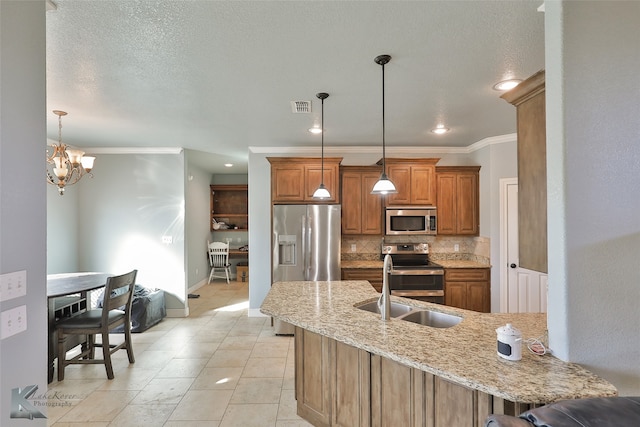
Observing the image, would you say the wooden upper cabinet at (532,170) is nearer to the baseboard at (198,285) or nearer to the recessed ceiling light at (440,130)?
the recessed ceiling light at (440,130)

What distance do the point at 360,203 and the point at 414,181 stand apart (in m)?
0.84

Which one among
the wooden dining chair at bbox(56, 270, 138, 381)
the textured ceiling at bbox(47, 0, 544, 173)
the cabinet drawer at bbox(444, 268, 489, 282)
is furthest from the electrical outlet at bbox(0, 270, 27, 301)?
the cabinet drawer at bbox(444, 268, 489, 282)

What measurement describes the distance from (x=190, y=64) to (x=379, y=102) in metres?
1.68

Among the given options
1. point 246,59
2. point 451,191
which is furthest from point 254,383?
point 451,191

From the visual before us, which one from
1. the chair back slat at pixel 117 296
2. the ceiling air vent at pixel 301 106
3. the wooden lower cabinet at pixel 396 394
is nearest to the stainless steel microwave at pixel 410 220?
the ceiling air vent at pixel 301 106

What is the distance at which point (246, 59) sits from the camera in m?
2.13

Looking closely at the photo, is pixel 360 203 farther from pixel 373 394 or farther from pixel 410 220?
pixel 373 394

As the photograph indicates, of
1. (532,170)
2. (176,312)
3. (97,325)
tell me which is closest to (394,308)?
(532,170)

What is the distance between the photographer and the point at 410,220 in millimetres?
4477

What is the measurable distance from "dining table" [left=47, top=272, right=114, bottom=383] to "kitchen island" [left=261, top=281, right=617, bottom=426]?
6.50 feet

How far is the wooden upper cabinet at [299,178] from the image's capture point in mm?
4324

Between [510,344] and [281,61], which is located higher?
[281,61]

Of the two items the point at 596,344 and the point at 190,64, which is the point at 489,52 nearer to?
the point at 596,344

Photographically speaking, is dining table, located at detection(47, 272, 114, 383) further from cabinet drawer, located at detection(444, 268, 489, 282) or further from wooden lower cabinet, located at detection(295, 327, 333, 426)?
cabinet drawer, located at detection(444, 268, 489, 282)
